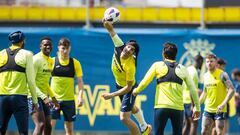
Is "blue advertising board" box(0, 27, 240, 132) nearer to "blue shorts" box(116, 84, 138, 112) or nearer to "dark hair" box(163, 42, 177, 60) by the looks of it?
"blue shorts" box(116, 84, 138, 112)

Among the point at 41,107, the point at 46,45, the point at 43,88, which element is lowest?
the point at 41,107

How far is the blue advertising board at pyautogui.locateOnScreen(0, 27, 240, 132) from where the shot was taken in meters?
22.4

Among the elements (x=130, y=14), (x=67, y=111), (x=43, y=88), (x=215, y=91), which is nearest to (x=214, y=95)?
(x=215, y=91)

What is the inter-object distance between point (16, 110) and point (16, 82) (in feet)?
1.66

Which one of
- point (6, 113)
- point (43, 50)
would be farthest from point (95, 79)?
point (6, 113)

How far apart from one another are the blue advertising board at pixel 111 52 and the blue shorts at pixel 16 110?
7879mm

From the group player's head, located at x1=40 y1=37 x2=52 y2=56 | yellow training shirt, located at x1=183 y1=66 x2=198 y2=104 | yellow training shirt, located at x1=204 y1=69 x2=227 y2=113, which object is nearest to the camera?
player's head, located at x1=40 y1=37 x2=52 y2=56

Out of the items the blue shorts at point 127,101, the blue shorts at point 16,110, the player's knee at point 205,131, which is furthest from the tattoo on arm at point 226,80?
the blue shorts at point 16,110

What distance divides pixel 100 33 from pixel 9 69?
27.2 feet

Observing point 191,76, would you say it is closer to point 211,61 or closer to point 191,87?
point 211,61

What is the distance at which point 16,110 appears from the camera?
14.7 m

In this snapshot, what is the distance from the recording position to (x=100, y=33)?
22844 millimetres

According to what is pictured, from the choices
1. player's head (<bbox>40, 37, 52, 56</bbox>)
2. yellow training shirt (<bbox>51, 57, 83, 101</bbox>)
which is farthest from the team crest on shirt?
player's head (<bbox>40, 37, 52, 56</bbox>)

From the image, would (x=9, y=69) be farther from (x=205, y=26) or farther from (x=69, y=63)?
(x=205, y=26)
